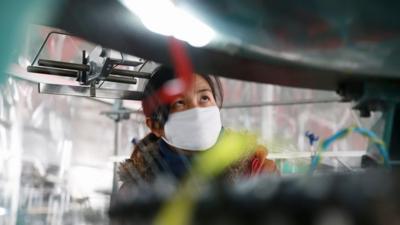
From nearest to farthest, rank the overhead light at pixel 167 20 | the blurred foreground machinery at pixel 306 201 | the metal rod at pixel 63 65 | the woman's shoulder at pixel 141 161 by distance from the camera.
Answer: the blurred foreground machinery at pixel 306 201 < the overhead light at pixel 167 20 < the woman's shoulder at pixel 141 161 < the metal rod at pixel 63 65

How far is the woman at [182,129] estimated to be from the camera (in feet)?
1.89

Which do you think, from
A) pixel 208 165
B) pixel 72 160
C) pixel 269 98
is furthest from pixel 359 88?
pixel 269 98

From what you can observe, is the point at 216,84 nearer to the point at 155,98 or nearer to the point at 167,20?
the point at 155,98

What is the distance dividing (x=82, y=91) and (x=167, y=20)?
40cm

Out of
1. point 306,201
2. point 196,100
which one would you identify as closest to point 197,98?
point 196,100

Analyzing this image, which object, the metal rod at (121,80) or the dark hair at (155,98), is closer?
the dark hair at (155,98)

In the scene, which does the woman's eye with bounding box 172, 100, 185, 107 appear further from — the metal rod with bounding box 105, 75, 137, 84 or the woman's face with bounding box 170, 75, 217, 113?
the metal rod with bounding box 105, 75, 137, 84

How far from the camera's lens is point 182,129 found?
61cm

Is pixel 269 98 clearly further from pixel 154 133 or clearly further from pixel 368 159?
pixel 368 159

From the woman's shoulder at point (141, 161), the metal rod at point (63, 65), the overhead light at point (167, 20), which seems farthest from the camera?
the metal rod at point (63, 65)

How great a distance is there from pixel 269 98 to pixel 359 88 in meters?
1.54

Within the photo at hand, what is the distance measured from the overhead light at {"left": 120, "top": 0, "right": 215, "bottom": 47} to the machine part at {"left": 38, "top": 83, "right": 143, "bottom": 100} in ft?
1.14

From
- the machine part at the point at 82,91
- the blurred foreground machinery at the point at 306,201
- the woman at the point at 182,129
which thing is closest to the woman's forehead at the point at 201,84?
the woman at the point at 182,129

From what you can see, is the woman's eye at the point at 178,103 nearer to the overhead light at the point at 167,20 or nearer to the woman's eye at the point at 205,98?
the woman's eye at the point at 205,98
